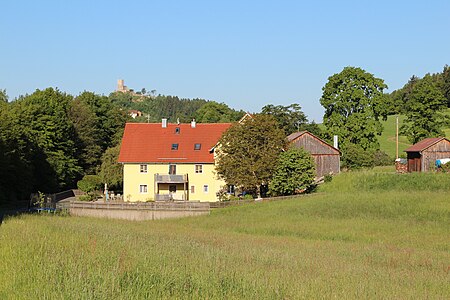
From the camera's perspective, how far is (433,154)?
55531 millimetres

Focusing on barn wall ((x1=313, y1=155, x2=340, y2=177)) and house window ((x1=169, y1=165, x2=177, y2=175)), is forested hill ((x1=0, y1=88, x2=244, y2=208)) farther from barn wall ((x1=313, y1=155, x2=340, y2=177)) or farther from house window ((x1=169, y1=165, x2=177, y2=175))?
barn wall ((x1=313, y1=155, x2=340, y2=177))

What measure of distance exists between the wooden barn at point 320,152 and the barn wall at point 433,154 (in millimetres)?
11297

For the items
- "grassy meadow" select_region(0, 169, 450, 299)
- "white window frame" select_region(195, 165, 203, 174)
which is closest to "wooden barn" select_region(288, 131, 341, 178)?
"white window frame" select_region(195, 165, 203, 174)

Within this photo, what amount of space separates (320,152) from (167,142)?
→ 16058mm

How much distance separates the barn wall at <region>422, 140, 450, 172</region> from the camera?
55375 millimetres

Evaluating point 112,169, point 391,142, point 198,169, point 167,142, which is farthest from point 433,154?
point 391,142

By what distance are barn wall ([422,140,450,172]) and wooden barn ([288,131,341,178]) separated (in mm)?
11297

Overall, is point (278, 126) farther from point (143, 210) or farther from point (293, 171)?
point (143, 210)

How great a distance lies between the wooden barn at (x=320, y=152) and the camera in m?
64.1

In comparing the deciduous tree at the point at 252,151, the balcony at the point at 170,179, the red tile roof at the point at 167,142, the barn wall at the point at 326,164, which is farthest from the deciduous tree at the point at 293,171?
the barn wall at the point at 326,164

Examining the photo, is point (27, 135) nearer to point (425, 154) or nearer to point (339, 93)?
point (339, 93)

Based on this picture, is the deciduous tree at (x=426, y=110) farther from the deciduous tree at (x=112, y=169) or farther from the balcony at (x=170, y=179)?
the deciduous tree at (x=112, y=169)

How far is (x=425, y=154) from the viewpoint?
55406 millimetres

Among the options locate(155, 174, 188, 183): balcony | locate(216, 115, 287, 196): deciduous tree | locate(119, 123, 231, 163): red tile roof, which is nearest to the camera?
locate(216, 115, 287, 196): deciduous tree
